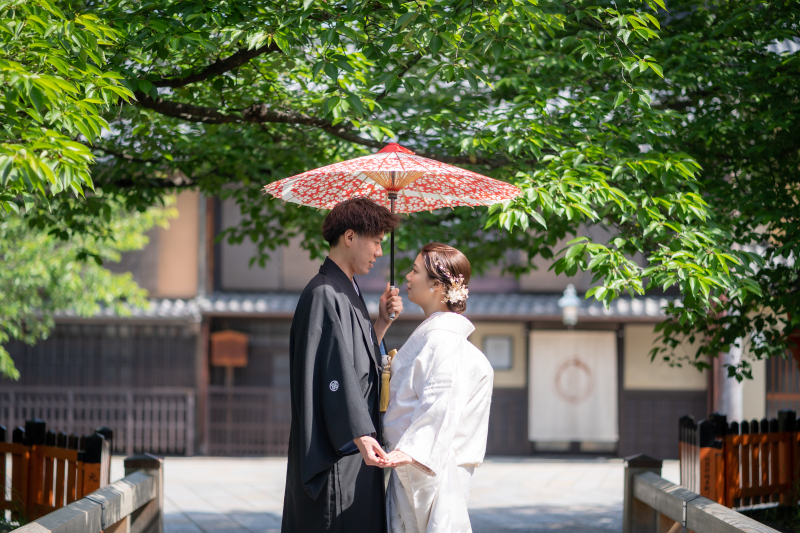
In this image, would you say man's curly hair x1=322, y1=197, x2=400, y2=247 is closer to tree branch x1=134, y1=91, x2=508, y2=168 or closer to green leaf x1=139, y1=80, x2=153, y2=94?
green leaf x1=139, y1=80, x2=153, y2=94

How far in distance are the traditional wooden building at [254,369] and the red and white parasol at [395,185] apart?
8.07 metres

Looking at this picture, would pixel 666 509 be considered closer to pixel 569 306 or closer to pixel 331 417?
pixel 331 417

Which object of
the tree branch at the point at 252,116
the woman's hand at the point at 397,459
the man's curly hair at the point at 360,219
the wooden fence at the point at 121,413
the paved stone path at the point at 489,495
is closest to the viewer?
the woman's hand at the point at 397,459

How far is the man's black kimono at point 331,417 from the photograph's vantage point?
9.62 feet

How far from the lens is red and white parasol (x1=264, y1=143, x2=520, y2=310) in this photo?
Result: 3564mm

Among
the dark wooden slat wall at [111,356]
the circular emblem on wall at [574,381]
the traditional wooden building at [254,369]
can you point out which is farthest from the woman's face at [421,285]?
the dark wooden slat wall at [111,356]

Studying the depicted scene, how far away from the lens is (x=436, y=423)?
2947 millimetres

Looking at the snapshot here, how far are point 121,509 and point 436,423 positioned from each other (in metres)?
2.44

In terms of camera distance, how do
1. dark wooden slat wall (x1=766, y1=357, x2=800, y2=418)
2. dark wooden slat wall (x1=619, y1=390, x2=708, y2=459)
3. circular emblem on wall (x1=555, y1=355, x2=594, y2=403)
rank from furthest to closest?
circular emblem on wall (x1=555, y1=355, x2=594, y2=403) < dark wooden slat wall (x1=619, y1=390, x2=708, y2=459) < dark wooden slat wall (x1=766, y1=357, x2=800, y2=418)

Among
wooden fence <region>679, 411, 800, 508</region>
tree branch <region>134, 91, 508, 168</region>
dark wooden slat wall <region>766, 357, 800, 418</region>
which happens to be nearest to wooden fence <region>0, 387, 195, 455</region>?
tree branch <region>134, 91, 508, 168</region>

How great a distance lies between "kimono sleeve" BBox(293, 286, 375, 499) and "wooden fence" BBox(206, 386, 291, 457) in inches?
381

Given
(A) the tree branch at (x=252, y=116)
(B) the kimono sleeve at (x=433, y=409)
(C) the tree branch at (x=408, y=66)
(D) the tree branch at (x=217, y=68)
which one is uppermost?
(C) the tree branch at (x=408, y=66)

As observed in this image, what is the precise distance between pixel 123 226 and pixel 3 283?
1754mm

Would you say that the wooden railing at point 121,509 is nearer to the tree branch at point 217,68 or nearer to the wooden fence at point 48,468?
the wooden fence at point 48,468
